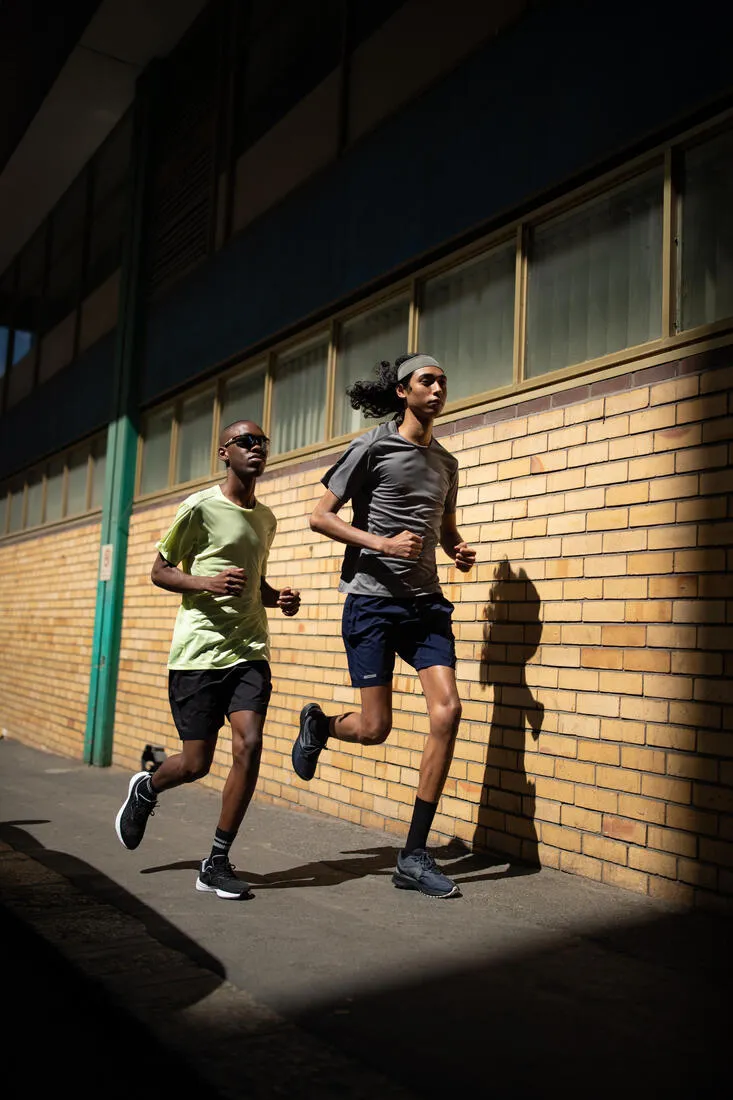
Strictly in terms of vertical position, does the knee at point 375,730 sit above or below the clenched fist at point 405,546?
below

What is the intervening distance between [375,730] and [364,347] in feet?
10.8

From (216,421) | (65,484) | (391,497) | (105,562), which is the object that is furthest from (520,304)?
(65,484)

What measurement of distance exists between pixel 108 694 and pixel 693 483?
7485 millimetres

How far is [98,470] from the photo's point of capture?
11883mm

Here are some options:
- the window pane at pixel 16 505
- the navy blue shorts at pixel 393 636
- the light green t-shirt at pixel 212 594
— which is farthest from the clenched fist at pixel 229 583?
the window pane at pixel 16 505

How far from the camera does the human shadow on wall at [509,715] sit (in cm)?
481

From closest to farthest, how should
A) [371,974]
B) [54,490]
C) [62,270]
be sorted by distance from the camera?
[371,974]
[54,490]
[62,270]

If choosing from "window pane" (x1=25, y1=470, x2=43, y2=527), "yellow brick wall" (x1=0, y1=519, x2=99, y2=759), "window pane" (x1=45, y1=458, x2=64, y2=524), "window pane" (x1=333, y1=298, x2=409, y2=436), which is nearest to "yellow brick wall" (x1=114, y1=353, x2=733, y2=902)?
"window pane" (x1=333, y1=298, x2=409, y2=436)

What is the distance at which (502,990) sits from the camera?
2.95m

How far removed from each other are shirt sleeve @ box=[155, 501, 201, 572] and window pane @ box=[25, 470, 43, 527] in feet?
32.9

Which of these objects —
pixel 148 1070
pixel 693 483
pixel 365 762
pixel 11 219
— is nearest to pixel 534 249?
pixel 693 483

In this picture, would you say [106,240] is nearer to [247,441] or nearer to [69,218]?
[69,218]

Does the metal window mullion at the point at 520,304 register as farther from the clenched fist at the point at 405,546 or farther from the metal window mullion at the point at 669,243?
the clenched fist at the point at 405,546

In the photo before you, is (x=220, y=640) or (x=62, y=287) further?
(x=62, y=287)
